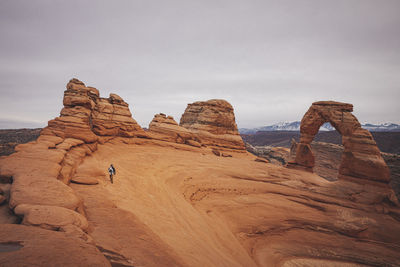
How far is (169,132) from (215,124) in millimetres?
9412

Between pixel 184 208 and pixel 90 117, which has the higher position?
pixel 90 117

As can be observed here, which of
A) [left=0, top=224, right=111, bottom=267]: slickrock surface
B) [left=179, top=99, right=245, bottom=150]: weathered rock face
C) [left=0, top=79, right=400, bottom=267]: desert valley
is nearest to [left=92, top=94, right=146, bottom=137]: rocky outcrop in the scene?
[left=0, top=79, right=400, bottom=267]: desert valley

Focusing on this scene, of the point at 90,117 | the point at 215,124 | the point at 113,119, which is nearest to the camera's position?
the point at 90,117

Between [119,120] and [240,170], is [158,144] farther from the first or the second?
[240,170]

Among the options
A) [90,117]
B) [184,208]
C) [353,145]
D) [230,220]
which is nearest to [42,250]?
[184,208]

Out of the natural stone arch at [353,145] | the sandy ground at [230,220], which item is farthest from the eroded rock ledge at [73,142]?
the natural stone arch at [353,145]

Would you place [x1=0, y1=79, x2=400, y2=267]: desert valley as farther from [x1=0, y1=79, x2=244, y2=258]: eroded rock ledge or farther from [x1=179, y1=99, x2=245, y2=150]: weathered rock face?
[x1=179, y1=99, x2=245, y2=150]: weathered rock face

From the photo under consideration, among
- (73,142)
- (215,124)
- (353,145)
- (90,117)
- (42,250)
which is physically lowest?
(42,250)

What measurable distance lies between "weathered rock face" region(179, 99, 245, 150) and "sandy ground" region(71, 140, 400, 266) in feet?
51.1

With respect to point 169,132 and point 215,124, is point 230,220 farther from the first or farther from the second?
point 215,124

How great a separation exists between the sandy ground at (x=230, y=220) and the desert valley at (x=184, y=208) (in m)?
0.04

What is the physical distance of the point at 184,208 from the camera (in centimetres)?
710

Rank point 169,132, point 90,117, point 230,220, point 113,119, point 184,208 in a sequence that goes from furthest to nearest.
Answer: point 169,132
point 113,119
point 90,117
point 230,220
point 184,208

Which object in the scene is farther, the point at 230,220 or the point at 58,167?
the point at 230,220
